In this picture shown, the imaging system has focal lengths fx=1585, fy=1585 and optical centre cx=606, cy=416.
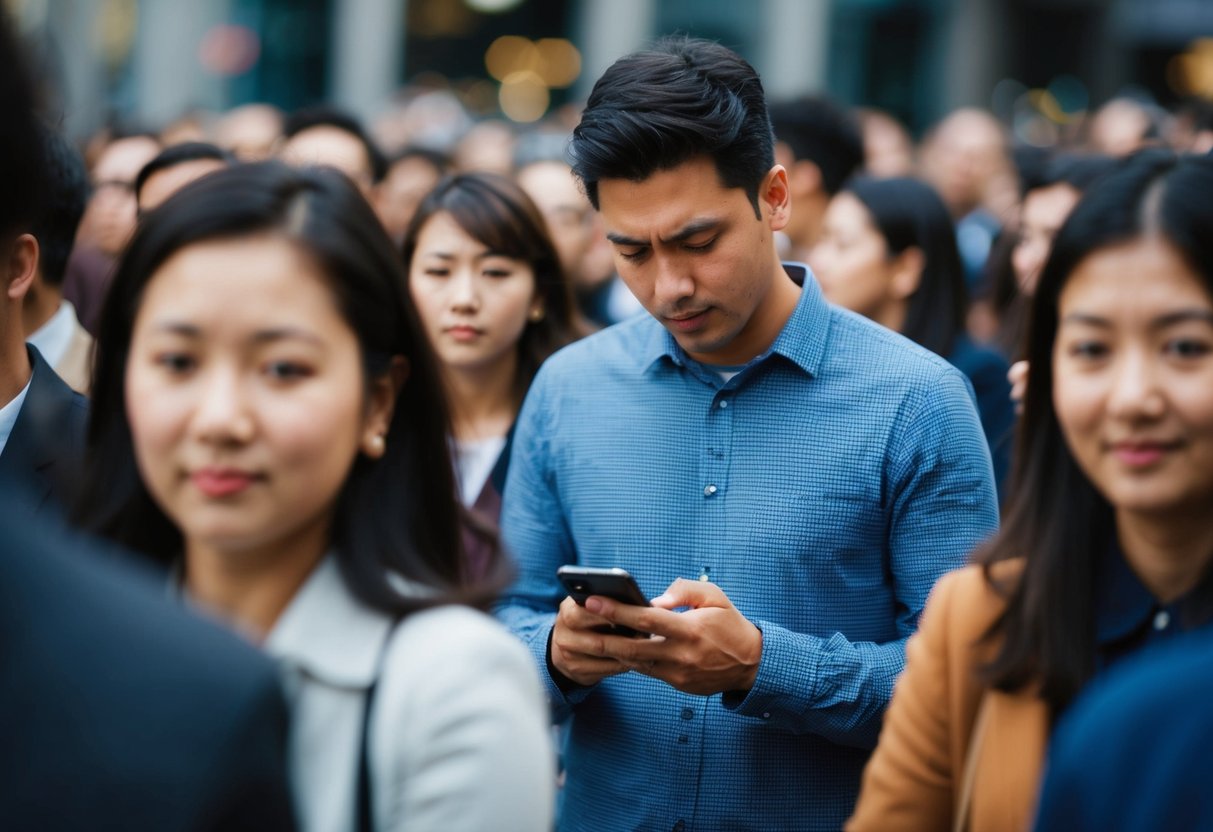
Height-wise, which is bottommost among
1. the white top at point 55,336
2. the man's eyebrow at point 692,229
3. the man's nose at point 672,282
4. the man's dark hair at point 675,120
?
the white top at point 55,336

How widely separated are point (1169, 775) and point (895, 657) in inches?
71.3

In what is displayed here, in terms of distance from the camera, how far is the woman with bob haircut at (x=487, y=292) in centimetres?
514

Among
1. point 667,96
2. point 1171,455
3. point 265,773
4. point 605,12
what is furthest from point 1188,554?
point 605,12

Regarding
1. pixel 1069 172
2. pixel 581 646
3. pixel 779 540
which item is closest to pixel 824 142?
pixel 1069 172

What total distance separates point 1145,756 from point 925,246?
5.01m

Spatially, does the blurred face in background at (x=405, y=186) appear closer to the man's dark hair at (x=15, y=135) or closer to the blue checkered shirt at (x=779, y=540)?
the blue checkered shirt at (x=779, y=540)

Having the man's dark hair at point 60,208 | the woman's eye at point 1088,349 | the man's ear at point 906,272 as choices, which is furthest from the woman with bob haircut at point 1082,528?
the man's ear at point 906,272

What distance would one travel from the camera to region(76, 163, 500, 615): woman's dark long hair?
2252 millimetres

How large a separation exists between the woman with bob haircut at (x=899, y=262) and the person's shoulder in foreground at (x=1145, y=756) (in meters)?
4.57

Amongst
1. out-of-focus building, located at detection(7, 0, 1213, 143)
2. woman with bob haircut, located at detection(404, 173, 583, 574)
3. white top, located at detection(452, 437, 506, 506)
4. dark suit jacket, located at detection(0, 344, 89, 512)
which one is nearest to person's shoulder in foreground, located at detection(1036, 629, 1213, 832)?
dark suit jacket, located at detection(0, 344, 89, 512)

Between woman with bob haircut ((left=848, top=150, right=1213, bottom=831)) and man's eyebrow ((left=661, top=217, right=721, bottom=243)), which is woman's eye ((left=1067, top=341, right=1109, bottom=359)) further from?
man's eyebrow ((left=661, top=217, right=721, bottom=243))

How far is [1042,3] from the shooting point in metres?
39.5

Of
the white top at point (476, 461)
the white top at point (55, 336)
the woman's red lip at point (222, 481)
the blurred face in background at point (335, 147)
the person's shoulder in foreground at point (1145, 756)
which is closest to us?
the person's shoulder in foreground at point (1145, 756)

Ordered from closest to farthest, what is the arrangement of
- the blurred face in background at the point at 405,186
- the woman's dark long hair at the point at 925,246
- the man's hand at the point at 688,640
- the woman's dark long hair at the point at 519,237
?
the man's hand at the point at 688,640 < the woman's dark long hair at the point at 519,237 < the woman's dark long hair at the point at 925,246 < the blurred face in background at the point at 405,186
